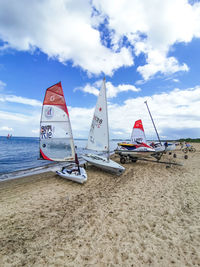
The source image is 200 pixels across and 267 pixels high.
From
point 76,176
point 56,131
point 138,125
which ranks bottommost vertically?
point 76,176

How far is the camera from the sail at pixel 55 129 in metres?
7.98

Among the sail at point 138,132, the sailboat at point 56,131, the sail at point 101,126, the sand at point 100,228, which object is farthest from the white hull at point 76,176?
the sail at point 138,132

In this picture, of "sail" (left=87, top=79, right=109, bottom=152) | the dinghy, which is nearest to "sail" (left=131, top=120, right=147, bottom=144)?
the dinghy

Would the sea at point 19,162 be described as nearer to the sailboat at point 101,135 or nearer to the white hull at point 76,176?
the sailboat at point 101,135

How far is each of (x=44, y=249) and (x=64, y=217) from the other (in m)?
1.39

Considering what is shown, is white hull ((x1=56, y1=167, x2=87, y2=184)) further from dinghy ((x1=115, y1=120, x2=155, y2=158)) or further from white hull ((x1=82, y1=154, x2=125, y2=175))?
dinghy ((x1=115, y1=120, x2=155, y2=158))

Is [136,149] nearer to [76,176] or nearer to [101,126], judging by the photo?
[101,126]

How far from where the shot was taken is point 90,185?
810 cm

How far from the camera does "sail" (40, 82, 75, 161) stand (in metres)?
7.98

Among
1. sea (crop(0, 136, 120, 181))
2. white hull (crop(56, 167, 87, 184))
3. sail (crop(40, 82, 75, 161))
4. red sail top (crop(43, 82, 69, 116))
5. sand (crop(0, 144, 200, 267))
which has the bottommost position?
sea (crop(0, 136, 120, 181))

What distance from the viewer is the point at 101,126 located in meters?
10.9

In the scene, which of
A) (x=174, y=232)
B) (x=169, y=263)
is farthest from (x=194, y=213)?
(x=169, y=263)

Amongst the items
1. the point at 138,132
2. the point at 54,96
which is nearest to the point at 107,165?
the point at 54,96

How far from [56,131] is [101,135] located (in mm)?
4003
